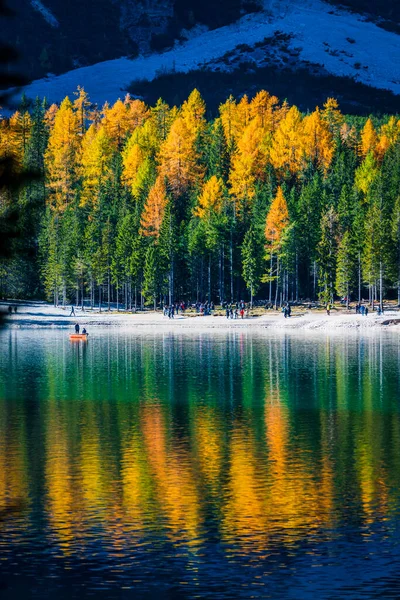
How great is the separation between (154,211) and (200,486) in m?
107

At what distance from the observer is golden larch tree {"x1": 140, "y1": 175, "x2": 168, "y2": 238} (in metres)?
136

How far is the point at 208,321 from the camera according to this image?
12025 centimetres

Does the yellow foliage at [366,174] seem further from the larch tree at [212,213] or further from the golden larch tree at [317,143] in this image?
the larch tree at [212,213]

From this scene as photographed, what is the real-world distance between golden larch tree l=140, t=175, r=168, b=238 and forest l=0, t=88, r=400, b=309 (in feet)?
0.57

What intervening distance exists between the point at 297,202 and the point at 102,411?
90.5 meters

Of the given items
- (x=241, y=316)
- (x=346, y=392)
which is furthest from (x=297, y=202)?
(x=346, y=392)

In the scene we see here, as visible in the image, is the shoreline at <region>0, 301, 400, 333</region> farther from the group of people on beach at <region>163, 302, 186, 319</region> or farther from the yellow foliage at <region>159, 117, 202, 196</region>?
the yellow foliage at <region>159, 117, 202, 196</region>

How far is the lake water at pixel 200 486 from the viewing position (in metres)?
23.5

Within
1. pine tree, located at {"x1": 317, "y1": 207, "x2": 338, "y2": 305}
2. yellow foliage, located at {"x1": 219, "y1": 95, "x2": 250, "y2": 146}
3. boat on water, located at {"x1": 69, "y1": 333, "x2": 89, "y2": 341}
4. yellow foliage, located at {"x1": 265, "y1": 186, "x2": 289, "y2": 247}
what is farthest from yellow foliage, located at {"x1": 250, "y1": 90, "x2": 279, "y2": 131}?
boat on water, located at {"x1": 69, "y1": 333, "x2": 89, "y2": 341}

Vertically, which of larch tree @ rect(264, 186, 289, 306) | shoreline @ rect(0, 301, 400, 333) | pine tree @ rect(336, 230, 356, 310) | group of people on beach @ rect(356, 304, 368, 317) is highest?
larch tree @ rect(264, 186, 289, 306)

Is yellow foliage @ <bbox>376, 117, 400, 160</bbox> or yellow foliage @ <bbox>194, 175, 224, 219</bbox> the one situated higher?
yellow foliage @ <bbox>376, 117, 400, 160</bbox>

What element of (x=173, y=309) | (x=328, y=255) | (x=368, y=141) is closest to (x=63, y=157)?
(x=368, y=141)

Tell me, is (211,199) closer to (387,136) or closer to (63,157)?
(63,157)

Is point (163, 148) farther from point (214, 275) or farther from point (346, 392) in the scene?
point (346, 392)
